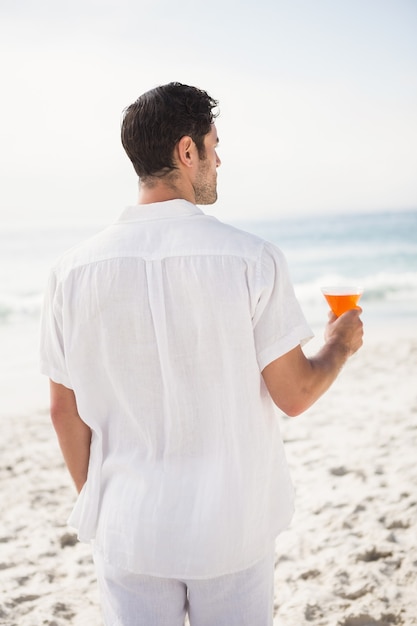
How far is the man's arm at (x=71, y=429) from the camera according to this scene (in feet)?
5.47

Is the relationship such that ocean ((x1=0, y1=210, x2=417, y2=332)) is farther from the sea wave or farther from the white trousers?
the white trousers

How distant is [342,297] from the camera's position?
6.51 feet

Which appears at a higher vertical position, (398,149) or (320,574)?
(398,149)

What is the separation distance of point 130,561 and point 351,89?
45.9 metres

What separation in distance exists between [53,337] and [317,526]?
2.67 m

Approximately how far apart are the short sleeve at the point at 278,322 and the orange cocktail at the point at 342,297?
0.56m

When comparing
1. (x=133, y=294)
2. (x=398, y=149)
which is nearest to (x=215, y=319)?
(x=133, y=294)

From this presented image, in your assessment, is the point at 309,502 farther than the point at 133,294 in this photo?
Yes

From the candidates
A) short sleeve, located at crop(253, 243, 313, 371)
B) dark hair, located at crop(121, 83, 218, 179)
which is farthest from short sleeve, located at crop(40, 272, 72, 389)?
short sleeve, located at crop(253, 243, 313, 371)

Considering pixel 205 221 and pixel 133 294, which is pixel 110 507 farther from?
pixel 205 221

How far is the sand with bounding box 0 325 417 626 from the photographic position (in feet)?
9.96

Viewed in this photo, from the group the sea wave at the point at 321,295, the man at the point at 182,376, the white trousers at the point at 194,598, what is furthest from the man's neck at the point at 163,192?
the sea wave at the point at 321,295

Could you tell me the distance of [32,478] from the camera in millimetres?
4855

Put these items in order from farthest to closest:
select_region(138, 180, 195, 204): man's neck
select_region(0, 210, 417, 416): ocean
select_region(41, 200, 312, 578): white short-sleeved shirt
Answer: select_region(0, 210, 417, 416): ocean < select_region(138, 180, 195, 204): man's neck < select_region(41, 200, 312, 578): white short-sleeved shirt
